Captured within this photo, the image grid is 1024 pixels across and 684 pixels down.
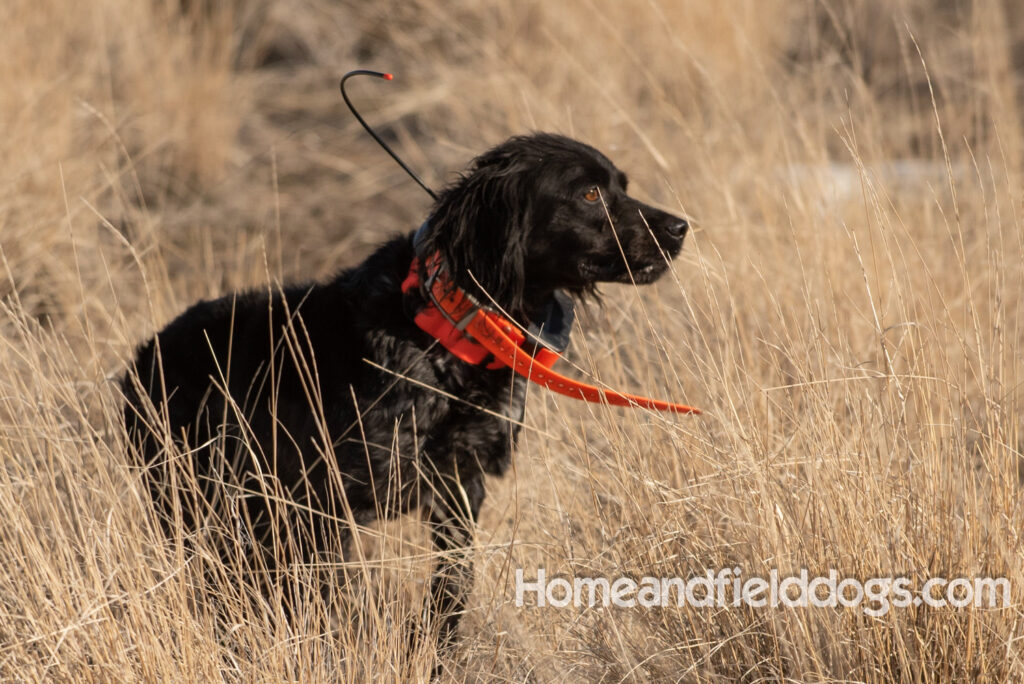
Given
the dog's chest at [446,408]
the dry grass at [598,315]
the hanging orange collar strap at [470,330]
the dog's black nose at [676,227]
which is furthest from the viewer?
the dog's black nose at [676,227]

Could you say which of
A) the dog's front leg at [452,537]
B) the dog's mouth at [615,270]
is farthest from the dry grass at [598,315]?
the dog's mouth at [615,270]

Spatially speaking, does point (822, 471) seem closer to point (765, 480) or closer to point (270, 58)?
point (765, 480)

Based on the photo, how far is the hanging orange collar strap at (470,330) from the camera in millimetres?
2527

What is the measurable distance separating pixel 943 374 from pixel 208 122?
4.90 meters

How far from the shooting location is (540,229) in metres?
2.72

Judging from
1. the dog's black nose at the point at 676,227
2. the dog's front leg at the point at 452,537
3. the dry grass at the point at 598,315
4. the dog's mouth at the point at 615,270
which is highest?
the dog's black nose at the point at 676,227

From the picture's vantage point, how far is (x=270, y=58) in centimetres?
783

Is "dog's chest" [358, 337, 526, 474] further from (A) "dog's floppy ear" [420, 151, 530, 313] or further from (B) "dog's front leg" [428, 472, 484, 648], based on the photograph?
(A) "dog's floppy ear" [420, 151, 530, 313]

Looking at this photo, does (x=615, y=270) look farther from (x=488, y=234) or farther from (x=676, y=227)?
(x=488, y=234)

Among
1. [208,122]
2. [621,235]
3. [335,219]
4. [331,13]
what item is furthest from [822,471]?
[331,13]

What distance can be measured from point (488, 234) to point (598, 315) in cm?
110

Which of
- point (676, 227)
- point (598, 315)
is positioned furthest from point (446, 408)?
point (598, 315)

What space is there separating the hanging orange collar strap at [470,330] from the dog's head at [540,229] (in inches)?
1.7

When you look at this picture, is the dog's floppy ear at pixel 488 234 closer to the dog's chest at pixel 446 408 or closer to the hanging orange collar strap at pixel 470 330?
the hanging orange collar strap at pixel 470 330
